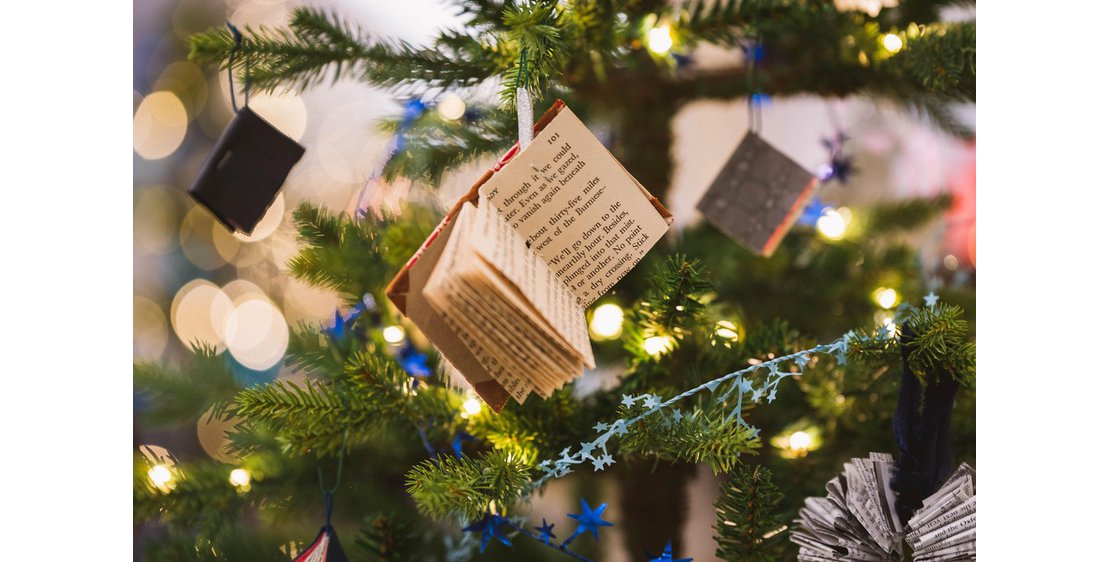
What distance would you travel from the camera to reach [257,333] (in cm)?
122

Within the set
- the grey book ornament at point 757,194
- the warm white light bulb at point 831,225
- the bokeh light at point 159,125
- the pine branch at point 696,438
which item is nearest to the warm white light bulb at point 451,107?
the grey book ornament at point 757,194

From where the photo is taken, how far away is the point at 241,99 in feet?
3.61

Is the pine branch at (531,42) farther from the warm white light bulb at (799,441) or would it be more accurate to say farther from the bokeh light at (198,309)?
the bokeh light at (198,309)

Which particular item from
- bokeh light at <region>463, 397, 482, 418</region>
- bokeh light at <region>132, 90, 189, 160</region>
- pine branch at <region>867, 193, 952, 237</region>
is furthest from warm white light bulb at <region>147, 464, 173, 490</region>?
pine branch at <region>867, 193, 952, 237</region>

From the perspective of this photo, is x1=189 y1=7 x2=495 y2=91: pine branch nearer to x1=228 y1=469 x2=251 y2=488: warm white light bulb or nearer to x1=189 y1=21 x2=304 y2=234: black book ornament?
x1=189 y1=21 x2=304 y2=234: black book ornament

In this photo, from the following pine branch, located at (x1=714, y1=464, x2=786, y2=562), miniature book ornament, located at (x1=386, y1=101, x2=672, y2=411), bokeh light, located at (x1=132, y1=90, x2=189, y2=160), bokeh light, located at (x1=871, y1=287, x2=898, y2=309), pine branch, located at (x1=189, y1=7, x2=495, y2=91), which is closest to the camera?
miniature book ornament, located at (x1=386, y1=101, x2=672, y2=411)

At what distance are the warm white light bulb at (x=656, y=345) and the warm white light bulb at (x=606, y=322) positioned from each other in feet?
0.23

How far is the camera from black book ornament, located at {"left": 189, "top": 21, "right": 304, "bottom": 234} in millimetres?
554

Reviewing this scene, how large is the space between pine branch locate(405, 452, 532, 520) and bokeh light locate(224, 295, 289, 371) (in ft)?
2.80

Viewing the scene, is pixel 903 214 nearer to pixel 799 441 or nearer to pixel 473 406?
pixel 799 441

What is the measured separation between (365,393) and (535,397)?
0.47ft
